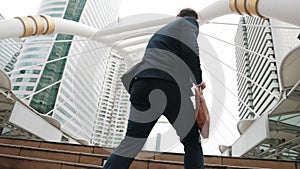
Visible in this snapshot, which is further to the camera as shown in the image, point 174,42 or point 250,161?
point 250,161

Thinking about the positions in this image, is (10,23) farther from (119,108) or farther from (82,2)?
(82,2)

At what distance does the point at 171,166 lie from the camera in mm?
2291

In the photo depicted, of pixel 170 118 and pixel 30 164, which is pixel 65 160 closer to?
pixel 30 164

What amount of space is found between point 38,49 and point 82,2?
48.9 ft

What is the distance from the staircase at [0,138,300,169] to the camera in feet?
7.10

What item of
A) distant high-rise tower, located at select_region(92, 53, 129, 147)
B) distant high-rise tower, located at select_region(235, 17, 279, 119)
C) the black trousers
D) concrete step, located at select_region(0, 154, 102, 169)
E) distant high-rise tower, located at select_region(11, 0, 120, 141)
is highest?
distant high-rise tower, located at select_region(235, 17, 279, 119)

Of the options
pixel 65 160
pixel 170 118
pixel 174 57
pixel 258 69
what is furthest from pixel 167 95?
pixel 258 69

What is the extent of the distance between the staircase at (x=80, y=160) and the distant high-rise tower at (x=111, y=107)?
7.83 ft

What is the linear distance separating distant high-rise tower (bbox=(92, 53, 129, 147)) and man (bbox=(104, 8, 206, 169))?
3.88 m

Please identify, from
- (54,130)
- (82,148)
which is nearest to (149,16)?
(54,130)

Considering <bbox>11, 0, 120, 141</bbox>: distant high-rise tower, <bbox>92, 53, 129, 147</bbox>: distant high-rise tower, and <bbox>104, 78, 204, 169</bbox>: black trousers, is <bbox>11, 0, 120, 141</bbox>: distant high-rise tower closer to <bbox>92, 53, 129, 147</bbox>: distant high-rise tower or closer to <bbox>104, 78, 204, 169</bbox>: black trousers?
<bbox>92, 53, 129, 147</bbox>: distant high-rise tower

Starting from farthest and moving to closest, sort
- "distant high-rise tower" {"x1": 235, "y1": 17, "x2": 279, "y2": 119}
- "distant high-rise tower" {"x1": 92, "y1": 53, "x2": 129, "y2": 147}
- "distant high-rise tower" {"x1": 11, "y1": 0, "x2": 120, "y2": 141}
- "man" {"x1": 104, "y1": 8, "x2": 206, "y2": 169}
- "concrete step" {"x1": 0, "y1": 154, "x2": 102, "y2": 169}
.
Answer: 1. "distant high-rise tower" {"x1": 235, "y1": 17, "x2": 279, "y2": 119}
2. "distant high-rise tower" {"x1": 11, "y1": 0, "x2": 120, "y2": 141}
3. "distant high-rise tower" {"x1": 92, "y1": 53, "x2": 129, "y2": 147}
4. "concrete step" {"x1": 0, "y1": 154, "x2": 102, "y2": 169}
5. "man" {"x1": 104, "y1": 8, "x2": 206, "y2": 169}

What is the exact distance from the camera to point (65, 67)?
42.3m

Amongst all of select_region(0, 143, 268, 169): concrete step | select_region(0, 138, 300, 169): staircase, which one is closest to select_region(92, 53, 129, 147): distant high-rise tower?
select_region(0, 138, 300, 169): staircase
